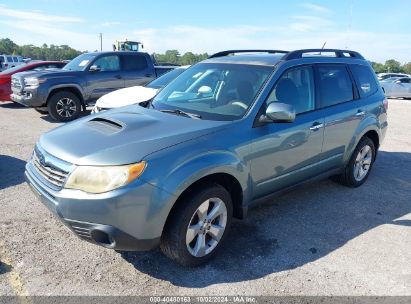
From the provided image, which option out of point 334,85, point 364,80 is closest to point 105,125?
point 334,85

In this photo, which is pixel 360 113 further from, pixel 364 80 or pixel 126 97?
pixel 126 97

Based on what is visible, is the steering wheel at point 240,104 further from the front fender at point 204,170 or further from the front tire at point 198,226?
the front tire at point 198,226

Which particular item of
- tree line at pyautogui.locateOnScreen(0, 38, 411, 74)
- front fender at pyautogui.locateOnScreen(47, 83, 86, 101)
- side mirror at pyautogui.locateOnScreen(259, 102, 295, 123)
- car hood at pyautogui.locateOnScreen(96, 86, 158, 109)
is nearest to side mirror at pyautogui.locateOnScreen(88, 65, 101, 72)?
front fender at pyautogui.locateOnScreen(47, 83, 86, 101)

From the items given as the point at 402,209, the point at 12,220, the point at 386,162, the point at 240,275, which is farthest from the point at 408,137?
the point at 12,220

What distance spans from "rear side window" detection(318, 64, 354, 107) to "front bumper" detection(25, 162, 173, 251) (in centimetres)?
245

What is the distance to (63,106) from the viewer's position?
9469 millimetres

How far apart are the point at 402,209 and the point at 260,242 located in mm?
2135

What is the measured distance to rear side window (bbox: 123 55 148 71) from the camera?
10.5 metres

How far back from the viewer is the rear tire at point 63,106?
930cm

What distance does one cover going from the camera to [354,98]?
15.4 ft

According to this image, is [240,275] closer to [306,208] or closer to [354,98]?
[306,208]

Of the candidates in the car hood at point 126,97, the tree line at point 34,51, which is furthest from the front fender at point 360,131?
the tree line at point 34,51

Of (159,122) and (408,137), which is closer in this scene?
(159,122)

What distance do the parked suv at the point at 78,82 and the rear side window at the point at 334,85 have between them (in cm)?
697
